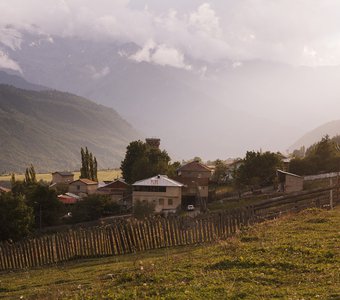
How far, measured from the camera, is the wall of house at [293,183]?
6806 cm

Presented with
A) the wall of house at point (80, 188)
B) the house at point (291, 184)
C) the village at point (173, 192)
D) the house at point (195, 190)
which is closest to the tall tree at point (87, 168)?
the wall of house at point (80, 188)

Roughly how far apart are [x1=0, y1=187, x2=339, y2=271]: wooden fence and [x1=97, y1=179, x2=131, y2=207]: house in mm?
56477

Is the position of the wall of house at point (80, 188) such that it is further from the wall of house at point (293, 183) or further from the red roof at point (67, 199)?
the wall of house at point (293, 183)

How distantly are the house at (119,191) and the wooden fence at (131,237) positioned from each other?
56.5 meters

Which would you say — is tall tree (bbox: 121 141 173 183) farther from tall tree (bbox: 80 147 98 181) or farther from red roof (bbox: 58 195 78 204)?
tall tree (bbox: 80 147 98 181)

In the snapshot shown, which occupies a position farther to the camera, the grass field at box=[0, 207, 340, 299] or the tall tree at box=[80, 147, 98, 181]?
the tall tree at box=[80, 147, 98, 181]

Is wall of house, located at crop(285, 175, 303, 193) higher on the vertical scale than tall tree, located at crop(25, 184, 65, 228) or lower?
higher

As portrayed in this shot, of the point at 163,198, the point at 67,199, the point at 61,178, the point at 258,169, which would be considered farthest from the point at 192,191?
the point at 61,178

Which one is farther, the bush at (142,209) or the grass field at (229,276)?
the bush at (142,209)

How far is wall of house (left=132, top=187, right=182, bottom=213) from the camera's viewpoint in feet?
245

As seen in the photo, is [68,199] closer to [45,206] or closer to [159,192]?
[45,206]

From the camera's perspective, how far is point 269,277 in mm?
12805

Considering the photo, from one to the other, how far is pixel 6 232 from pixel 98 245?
1219 inches

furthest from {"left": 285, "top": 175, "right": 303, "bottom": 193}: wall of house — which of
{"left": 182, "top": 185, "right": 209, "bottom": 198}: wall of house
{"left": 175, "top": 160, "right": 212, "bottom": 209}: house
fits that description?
{"left": 182, "top": 185, "right": 209, "bottom": 198}: wall of house
